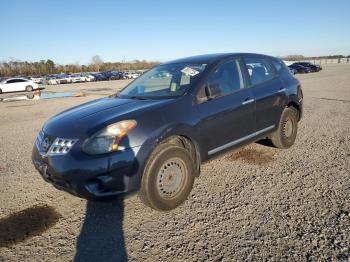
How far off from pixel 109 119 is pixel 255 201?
1.98 metres

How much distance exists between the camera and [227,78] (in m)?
4.10

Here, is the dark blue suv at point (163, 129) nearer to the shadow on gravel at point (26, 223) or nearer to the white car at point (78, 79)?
the shadow on gravel at point (26, 223)

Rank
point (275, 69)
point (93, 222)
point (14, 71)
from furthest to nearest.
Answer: point (14, 71) → point (275, 69) → point (93, 222)

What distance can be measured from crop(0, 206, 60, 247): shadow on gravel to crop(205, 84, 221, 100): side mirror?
2374mm

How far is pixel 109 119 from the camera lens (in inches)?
124

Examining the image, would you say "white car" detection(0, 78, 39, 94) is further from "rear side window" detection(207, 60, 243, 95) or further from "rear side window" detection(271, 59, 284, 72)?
"rear side window" detection(207, 60, 243, 95)

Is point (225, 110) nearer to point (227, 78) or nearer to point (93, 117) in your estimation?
point (227, 78)

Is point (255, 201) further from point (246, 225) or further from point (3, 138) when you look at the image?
point (3, 138)

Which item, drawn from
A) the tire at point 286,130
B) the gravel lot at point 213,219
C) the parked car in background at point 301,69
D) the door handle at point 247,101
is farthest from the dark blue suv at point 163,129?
the parked car in background at point 301,69

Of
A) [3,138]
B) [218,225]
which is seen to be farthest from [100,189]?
[3,138]

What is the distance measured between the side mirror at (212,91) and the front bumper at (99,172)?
3.85 feet

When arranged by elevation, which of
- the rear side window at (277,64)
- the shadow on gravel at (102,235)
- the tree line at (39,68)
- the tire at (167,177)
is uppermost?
the tree line at (39,68)

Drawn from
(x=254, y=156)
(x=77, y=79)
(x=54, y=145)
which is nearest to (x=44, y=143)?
(x=54, y=145)

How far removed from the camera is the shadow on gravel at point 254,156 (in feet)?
15.9
